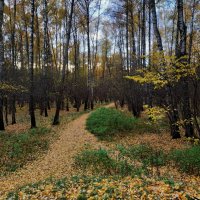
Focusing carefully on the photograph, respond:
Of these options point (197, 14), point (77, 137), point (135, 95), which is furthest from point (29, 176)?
point (197, 14)

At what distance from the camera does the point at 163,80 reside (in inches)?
333

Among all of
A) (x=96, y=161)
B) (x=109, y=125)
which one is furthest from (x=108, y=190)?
(x=109, y=125)

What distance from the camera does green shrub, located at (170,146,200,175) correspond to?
745 cm

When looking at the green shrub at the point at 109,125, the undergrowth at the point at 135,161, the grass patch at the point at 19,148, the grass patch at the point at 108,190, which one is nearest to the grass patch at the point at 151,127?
the green shrub at the point at 109,125

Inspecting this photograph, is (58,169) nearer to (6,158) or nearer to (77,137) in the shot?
(6,158)

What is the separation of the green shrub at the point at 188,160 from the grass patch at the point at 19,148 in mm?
5691

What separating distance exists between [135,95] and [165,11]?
60.6ft

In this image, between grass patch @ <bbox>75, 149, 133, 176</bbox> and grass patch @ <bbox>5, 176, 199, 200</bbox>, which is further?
grass patch @ <bbox>75, 149, 133, 176</bbox>

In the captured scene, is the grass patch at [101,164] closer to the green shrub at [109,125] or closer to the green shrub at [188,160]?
the green shrub at [188,160]

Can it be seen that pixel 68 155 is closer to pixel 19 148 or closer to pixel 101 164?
pixel 101 164

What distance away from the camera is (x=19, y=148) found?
10.4 metres

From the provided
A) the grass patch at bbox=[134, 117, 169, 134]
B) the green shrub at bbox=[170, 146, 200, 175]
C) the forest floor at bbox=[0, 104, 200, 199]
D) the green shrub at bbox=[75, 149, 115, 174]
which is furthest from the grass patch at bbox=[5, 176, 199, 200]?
the grass patch at bbox=[134, 117, 169, 134]

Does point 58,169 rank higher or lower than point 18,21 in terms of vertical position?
lower

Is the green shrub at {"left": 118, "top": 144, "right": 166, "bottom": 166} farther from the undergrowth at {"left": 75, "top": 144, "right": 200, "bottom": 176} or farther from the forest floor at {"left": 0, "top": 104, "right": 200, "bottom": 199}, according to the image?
the forest floor at {"left": 0, "top": 104, "right": 200, "bottom": 199}
